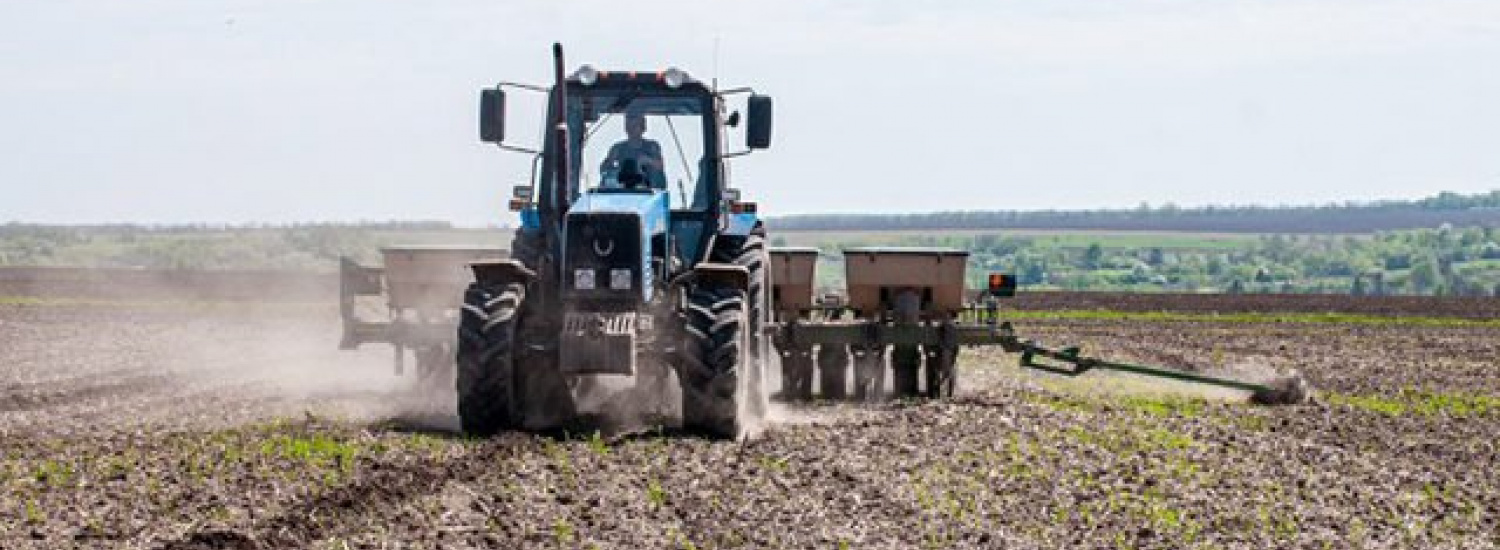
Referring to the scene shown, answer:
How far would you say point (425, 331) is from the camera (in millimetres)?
22719

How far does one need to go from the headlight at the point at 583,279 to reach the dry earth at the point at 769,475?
1.28 m

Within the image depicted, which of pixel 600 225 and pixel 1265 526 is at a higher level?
pixel 600 225

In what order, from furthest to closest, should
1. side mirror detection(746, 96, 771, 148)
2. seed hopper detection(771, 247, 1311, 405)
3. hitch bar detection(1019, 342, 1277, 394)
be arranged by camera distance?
seed hopper detection(771, 247, 1311, 405), hitch bar detection(1019, 342, 1277, 394), side mirror detection(746, 96, 771, 148)

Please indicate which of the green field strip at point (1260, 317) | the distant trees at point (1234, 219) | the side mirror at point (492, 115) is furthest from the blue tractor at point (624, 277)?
the distant trees at point (1234, 219)

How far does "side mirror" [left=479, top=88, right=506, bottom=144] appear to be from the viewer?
18.5 m

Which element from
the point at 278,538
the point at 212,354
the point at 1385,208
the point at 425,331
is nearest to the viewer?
the point at 278,538

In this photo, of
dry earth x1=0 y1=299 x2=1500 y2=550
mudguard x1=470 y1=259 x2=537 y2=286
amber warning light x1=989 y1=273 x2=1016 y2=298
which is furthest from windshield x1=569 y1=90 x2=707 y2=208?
amber warning light x1=989 y1=273 x2=1016 y2=298

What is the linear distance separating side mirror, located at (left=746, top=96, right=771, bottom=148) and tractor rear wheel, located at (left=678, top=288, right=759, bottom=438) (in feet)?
5.53

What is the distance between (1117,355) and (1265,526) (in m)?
20.0

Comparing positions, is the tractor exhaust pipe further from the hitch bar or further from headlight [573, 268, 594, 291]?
the hitch bar

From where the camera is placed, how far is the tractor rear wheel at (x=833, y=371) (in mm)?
23359

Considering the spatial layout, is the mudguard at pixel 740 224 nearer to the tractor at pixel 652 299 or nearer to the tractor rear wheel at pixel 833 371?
the tractor at pixel 652 299

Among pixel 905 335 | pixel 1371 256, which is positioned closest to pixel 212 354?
pixel 905 335

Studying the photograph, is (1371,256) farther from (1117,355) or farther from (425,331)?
(425,331)
